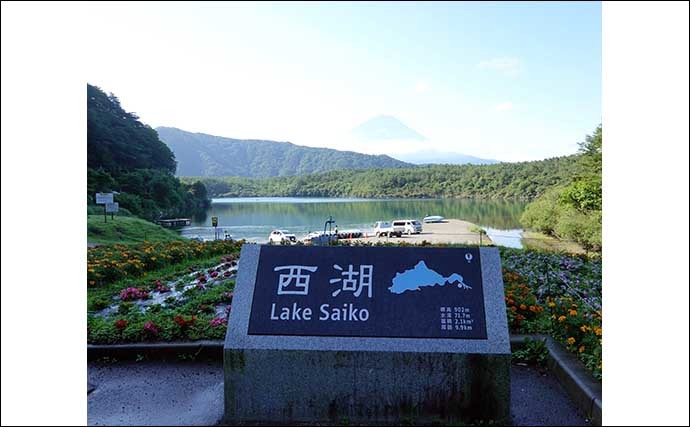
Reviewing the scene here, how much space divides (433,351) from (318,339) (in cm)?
70

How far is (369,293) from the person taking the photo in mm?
3250

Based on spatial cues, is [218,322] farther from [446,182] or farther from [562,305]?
[446,182]

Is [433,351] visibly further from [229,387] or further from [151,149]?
[151,149]

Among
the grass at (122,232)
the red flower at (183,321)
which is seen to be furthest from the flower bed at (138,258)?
the grass at (122,232)

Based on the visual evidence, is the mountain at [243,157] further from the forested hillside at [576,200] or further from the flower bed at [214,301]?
the flower bed at [214,301]

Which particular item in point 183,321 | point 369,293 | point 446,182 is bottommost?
point 183,321

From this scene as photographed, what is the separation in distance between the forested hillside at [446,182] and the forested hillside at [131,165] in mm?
17964

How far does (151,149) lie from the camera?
4725 cm

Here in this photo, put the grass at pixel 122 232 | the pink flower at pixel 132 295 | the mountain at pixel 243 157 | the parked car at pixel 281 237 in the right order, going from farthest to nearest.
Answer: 1. the mountain at pixel 243 157
2. the parked car at pixel 281 237
3. the grass at pixel 122 232
4. the pink flower at pixel 132 295

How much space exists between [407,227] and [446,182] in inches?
1193

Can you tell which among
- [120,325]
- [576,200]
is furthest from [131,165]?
[120,325]

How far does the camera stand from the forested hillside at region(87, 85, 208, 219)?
31647mm

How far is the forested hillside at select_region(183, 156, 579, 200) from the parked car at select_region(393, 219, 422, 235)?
59.7 feet

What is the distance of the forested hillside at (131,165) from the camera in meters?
31.6
